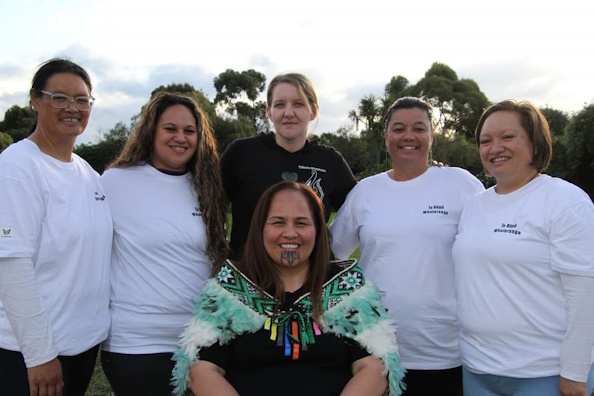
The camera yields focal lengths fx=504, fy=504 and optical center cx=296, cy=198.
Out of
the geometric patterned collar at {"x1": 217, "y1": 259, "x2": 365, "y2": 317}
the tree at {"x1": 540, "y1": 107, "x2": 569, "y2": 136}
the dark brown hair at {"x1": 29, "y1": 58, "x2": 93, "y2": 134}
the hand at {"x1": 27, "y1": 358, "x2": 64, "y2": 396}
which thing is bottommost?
the hand at {"x1": 27, "y1": 358, "x2": 64, "y2": 396}

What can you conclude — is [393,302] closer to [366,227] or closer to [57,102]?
[366,227]

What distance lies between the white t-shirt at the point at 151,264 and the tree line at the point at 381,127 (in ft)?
61.3

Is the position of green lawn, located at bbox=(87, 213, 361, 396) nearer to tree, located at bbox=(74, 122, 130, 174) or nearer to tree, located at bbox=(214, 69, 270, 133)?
tree, located at bbox=(74, 122, 130, 174)

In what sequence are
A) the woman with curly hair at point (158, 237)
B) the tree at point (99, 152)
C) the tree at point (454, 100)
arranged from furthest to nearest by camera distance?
the tree at point (454, 100) → the tree at point (99, 152) → the woman with curly hair at point (158, 237)

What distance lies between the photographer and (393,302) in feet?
11.3

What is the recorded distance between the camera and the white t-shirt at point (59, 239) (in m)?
2.72

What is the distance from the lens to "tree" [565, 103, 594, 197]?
83.8ft

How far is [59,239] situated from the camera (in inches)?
113

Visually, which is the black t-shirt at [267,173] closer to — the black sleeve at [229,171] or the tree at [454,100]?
the black sleeve at [229,171]

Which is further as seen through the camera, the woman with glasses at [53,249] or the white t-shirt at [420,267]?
the white t-shirt at [420,267]

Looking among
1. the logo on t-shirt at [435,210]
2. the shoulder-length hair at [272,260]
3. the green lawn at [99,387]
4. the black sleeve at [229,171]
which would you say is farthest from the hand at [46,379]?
the logo on t-shirt at [435,210]

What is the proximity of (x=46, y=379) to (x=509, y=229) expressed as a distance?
2.72 metres

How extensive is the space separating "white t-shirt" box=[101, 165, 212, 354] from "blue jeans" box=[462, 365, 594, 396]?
1.82m

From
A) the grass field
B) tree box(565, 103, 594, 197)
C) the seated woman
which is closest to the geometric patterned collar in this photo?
the seated woman
